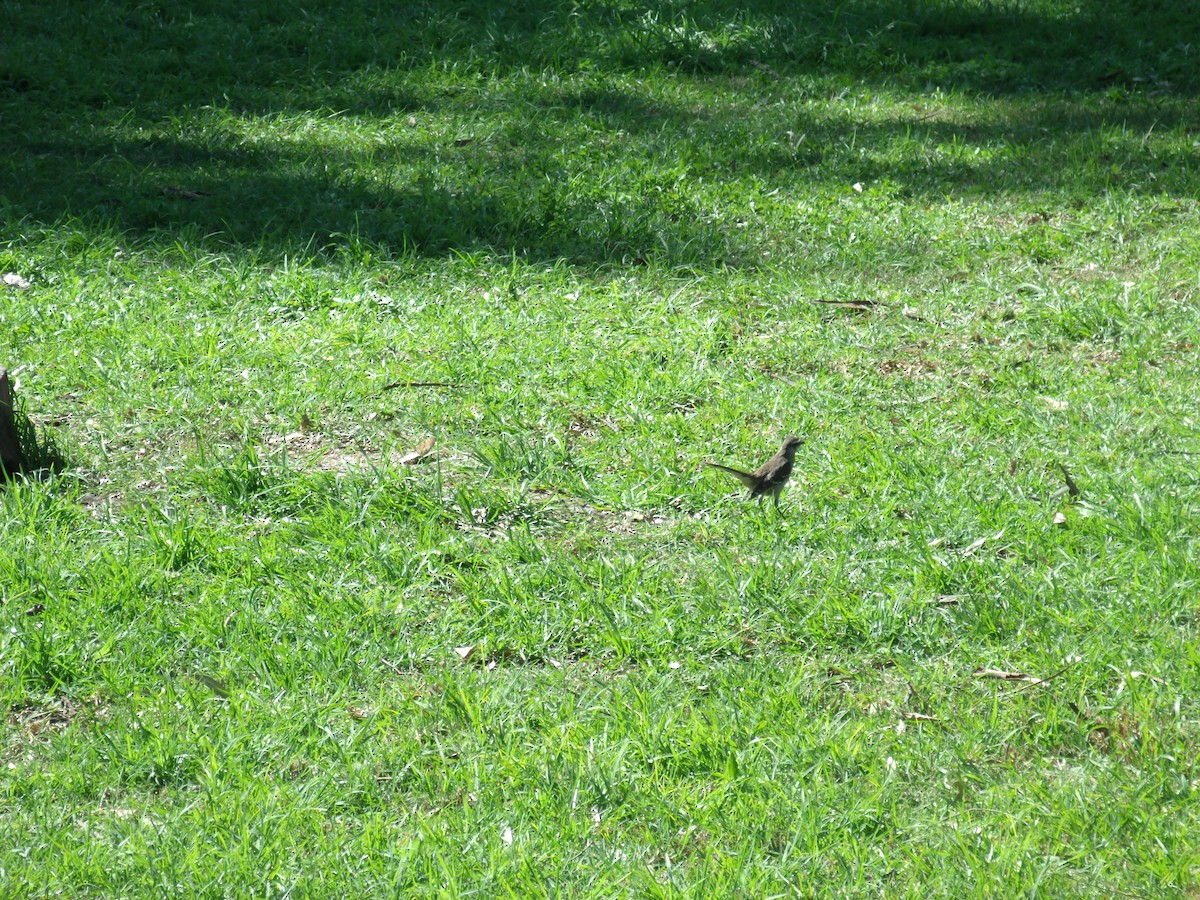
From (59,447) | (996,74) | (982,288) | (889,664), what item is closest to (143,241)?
(59,447)

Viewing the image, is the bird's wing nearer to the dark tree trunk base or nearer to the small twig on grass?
the small twig on grass

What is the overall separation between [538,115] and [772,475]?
5.16 metres

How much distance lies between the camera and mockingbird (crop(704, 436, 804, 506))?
478 centimetres

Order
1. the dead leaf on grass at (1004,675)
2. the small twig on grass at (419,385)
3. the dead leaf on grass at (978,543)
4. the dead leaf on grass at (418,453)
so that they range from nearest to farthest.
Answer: the dead leaf on grass at (1004,675)
the dead leaf on grass at (978,543)
the dead leaf on grass at (418,453)
the small twig on grass at (419,385)

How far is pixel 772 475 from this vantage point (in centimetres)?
477

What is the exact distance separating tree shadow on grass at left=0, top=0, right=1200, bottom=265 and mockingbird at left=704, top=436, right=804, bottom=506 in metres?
2.53

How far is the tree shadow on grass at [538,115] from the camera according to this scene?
7.47 meters

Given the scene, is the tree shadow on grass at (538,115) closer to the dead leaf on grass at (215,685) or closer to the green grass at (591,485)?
the green grass at (591,485)

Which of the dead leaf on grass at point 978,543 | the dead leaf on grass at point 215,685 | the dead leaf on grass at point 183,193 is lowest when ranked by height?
the dead leaf on grass at point 215,685

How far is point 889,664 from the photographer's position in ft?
13.1

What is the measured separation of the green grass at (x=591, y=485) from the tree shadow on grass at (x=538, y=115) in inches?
2.0

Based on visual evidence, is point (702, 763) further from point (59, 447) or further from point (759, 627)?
point (59, 447)

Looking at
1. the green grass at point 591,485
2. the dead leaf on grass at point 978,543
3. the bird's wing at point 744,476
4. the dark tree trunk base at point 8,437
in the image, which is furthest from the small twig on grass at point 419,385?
the dead leaf on grass at point 978,543

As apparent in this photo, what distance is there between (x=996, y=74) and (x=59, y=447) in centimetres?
773
